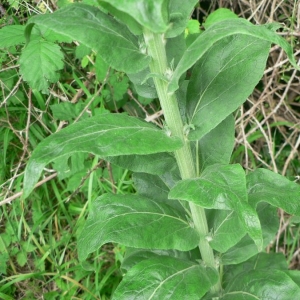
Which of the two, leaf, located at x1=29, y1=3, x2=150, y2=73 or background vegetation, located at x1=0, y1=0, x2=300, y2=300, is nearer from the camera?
leaf, located at x1=29, y1=3, x2=150, y2=73

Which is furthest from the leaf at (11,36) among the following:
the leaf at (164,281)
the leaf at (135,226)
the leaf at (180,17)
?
the leaf at (164,281)

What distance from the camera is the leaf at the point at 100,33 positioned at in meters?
1.18

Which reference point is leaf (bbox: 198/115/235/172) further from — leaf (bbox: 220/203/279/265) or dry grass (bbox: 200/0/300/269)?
dry grass (bbox: 200/0/300/269)

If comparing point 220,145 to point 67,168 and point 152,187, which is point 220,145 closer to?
point 152,187

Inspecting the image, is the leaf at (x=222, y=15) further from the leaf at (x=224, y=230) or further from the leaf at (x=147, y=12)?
the leaf at (x=147, y=12)

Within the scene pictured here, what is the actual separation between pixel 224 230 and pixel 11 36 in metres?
1.45

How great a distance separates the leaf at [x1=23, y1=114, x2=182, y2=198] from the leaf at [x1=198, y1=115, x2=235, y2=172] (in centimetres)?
29

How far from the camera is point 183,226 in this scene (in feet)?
5.37

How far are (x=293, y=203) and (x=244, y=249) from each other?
0.44m

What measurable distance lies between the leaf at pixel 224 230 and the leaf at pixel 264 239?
142mm

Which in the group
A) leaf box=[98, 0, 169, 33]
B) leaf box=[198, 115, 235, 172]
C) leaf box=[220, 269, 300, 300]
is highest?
leaf box=[98, 0, 169, 33]

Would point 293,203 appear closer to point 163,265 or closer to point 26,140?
point 163,265

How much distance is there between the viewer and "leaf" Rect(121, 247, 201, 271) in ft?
5.75

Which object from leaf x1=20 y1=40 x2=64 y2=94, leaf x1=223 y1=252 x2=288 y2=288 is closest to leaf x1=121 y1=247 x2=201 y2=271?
leaf x1=223 y1=252 x2=288 y2=288
